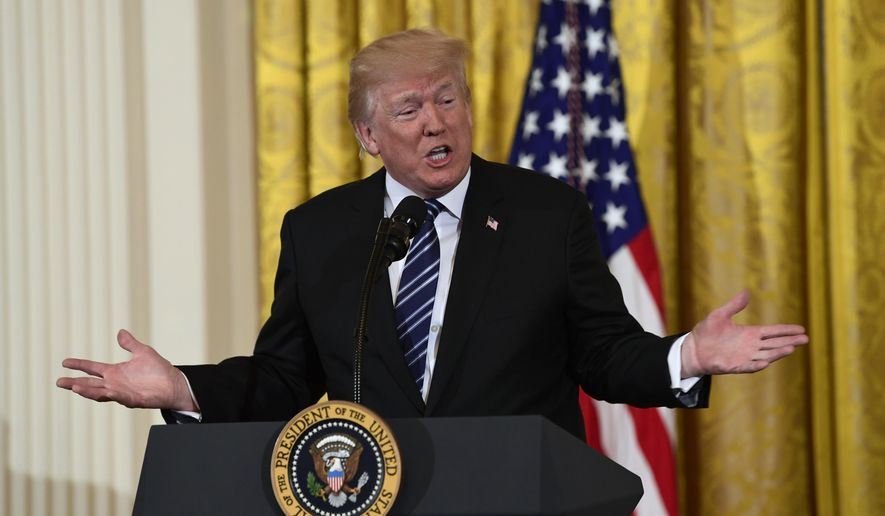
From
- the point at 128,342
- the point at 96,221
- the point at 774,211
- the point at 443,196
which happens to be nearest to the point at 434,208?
the point at 443,196

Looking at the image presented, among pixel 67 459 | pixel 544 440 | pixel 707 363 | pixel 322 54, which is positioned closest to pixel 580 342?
pixel 707 363

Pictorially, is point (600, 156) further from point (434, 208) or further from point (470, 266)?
point (470, 266)

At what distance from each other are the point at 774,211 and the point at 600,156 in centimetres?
60

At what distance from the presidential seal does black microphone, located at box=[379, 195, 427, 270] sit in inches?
14.8

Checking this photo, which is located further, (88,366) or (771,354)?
(88,366)

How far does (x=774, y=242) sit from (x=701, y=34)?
29.1 inches

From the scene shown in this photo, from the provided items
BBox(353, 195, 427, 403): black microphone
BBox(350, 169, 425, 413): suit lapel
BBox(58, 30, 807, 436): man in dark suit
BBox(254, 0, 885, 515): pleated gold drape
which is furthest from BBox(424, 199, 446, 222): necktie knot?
BBox(254, 0, 885, 515): pleated gold drape

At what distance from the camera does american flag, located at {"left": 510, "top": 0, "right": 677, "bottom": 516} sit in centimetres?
382

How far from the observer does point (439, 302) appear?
2.51 m

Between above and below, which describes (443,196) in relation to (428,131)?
below

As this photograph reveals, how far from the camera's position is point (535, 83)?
159 inches

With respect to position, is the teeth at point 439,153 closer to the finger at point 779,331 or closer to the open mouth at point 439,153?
the open mouth at point 439,153

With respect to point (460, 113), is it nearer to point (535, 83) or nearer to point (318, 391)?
point (318, 391)

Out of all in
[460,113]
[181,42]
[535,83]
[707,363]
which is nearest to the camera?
[707,363]
